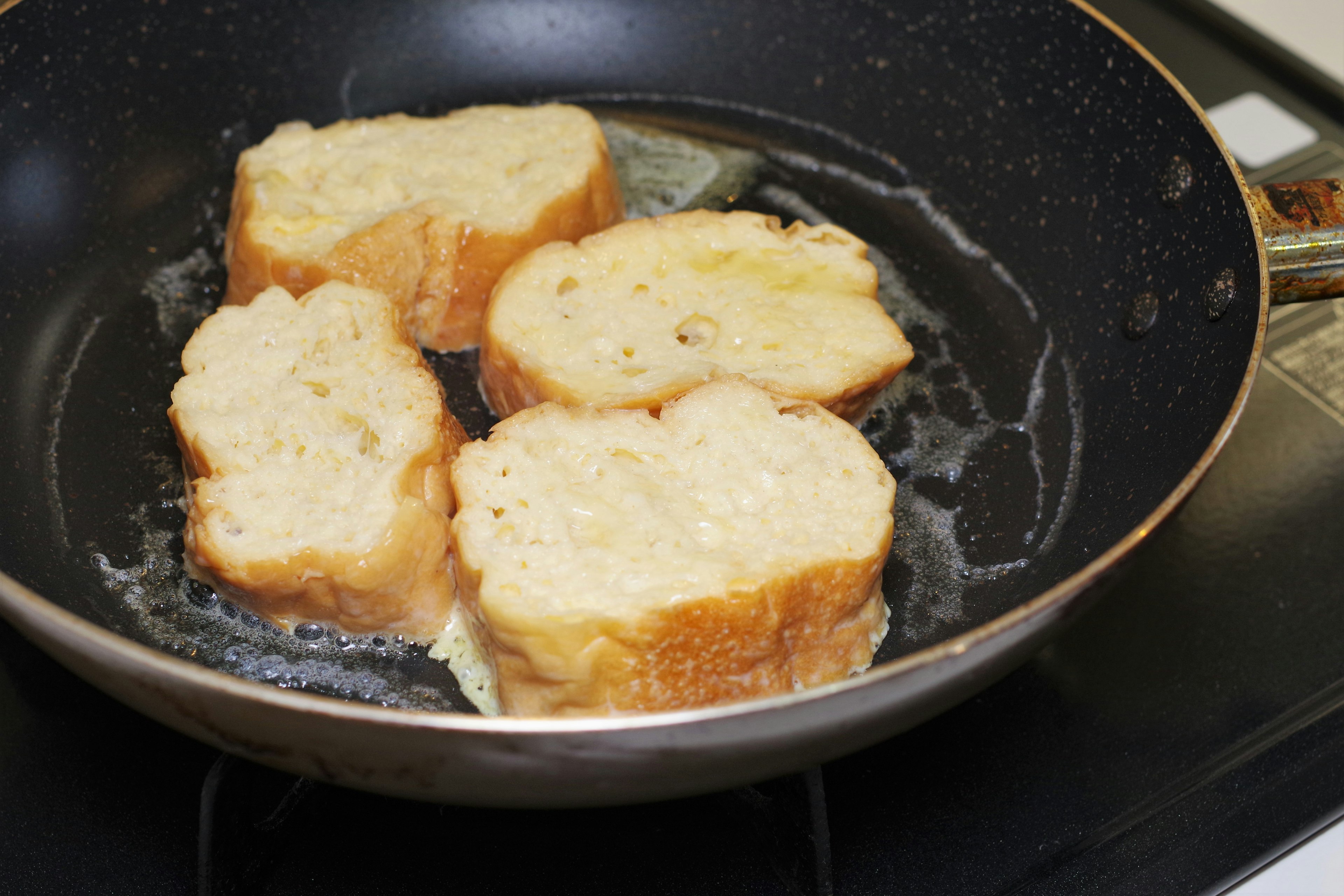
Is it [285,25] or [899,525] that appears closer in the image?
[899,525]

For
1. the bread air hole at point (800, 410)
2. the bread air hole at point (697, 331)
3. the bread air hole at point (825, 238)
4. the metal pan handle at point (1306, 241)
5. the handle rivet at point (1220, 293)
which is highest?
the metal pan handle at point (1306, 241)

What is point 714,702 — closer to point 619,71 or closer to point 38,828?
point 38,828

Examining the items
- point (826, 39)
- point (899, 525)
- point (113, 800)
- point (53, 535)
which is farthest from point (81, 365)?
point (826, 39)

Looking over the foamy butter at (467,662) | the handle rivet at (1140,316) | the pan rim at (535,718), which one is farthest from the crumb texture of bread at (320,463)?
the handle rivet at (1140,316)

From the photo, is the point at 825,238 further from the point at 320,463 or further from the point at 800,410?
the point at 320,463

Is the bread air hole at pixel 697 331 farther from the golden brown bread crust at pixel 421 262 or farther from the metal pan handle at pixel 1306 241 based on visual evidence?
the metal pan handle at pixel 1306 241

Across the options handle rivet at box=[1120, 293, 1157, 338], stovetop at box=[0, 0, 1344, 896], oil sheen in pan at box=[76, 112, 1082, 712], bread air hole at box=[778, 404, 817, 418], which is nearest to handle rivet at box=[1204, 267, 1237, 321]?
handle rivet at box=[1120, 293, 1157, 338]

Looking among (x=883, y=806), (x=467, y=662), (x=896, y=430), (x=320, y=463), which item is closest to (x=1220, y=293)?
(x=896, y=430)
